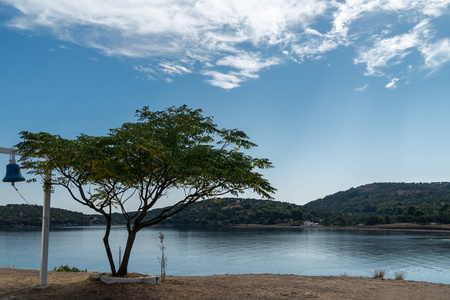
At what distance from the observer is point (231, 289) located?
14156 millimetres

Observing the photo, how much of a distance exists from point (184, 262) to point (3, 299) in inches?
1860

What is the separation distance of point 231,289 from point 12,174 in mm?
8514

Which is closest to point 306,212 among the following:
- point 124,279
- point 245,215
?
point 245,215

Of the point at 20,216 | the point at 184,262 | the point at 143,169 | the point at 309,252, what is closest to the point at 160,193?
the point at 143,169

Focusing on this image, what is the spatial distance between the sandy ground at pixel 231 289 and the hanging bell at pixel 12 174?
11.7 feet

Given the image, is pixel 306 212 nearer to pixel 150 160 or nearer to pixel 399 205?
pixel 399 205

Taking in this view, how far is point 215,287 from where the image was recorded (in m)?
14.5

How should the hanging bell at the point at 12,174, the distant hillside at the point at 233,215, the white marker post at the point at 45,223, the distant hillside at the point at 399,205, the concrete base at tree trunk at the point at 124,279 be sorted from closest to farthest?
1. the hanging bell at the point at 12,174
2. the concrete base at tree trunk at the point at 124,279
3. the white marker post at the point at 45,223
4. the distant hillside at the point at 399,205
5. the distant hillside at the point at 233,215

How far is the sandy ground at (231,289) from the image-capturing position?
1193cm

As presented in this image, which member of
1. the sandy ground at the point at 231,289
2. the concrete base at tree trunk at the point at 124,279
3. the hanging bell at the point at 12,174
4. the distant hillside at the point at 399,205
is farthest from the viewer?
the distant hillside at the point at 399,205

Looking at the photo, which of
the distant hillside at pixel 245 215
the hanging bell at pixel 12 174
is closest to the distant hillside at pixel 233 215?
the distant hillside at pixel 245 215

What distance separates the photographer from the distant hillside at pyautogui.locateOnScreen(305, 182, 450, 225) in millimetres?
130625

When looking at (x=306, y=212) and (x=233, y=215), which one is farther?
(x=306, y=212)

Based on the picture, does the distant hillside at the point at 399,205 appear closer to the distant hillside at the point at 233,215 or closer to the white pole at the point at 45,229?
the distant hillside at the point at 233,215
